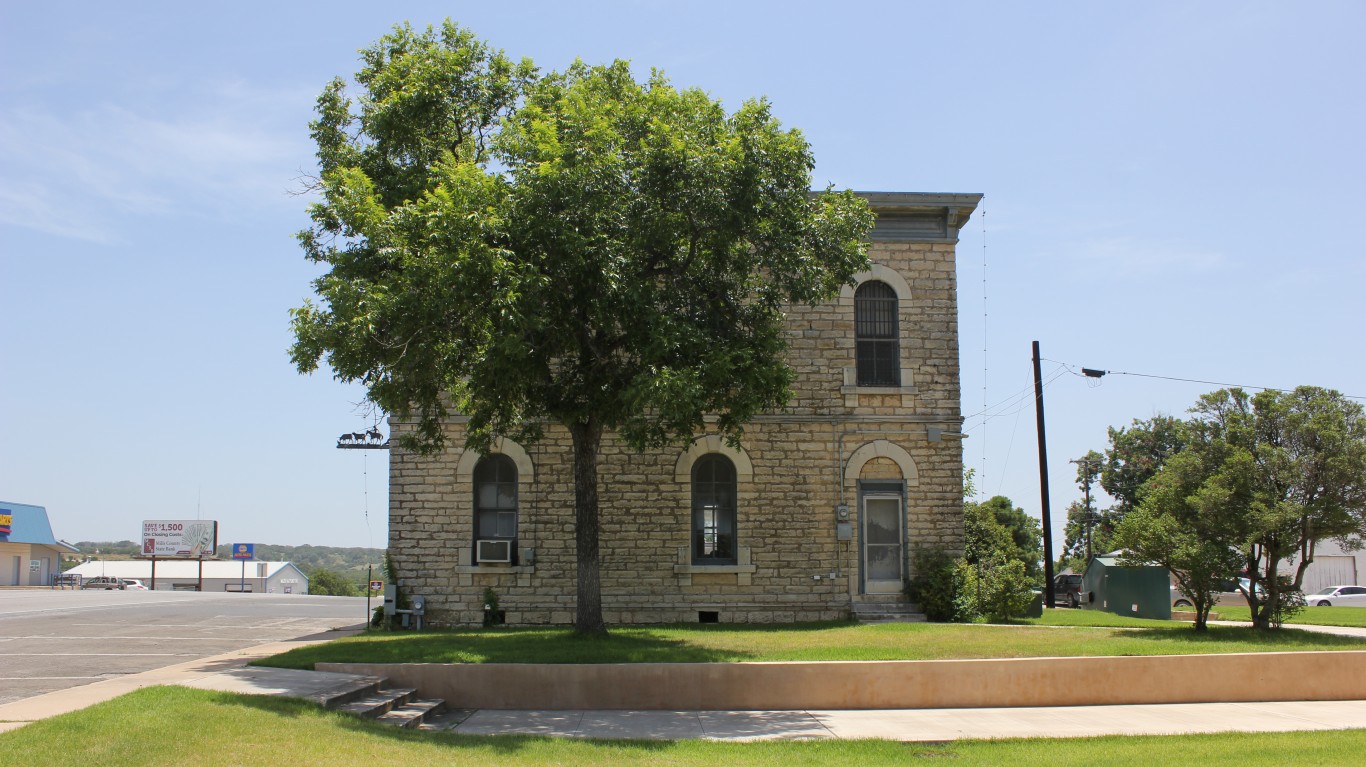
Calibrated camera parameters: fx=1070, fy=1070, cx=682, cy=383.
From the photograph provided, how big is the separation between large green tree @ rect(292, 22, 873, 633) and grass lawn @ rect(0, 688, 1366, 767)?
492cm

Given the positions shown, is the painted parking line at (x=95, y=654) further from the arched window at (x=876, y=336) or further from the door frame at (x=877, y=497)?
the arched window at (x=876, y=336)

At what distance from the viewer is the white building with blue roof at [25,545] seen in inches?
2274

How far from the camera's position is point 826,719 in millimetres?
13484

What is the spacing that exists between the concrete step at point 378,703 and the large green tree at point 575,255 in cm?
377

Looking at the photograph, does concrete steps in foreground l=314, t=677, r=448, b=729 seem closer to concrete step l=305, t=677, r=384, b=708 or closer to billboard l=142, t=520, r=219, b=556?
concrete step l=305, t=677, r=384, b=708

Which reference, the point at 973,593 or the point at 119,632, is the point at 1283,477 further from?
the point at 119,632

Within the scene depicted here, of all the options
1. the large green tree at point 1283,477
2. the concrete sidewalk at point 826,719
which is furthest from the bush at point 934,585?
the concrete sidewalk at point 826,719

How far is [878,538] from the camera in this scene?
21797 millimetres

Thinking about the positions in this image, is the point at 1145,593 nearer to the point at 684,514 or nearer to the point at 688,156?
the point at 684,514

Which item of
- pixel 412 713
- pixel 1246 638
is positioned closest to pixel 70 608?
→ pixel 412 713

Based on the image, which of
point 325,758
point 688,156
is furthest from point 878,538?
point 325,758

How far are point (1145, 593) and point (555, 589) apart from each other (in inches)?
567

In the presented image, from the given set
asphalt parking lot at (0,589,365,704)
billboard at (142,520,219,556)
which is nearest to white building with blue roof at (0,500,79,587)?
billboard at (142,520,219,556)

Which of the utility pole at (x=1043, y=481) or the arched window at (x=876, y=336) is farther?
Result: the utility pole at (x=1043, y=481)
